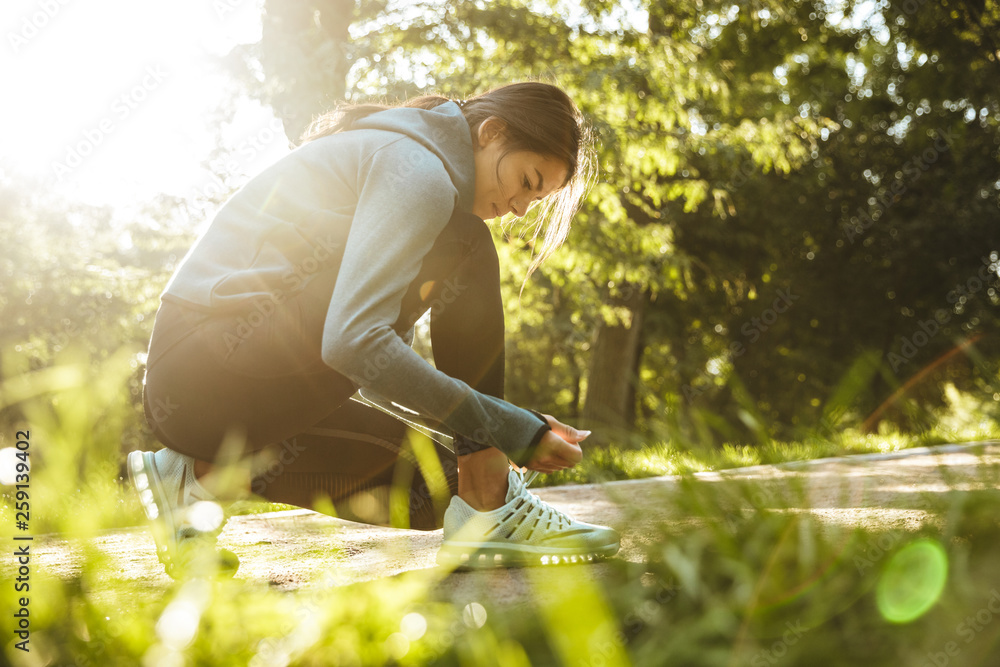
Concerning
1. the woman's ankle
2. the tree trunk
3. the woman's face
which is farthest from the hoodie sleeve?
the tree trunk

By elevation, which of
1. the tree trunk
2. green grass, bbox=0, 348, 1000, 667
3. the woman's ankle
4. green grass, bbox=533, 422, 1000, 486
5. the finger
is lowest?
the tree trunk

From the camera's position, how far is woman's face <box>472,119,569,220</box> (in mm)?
2072

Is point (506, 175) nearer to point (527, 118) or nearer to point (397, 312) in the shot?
point (527, 118)

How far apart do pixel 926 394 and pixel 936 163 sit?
579 cm

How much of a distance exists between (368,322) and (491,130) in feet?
2.51

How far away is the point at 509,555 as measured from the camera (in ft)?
5.87

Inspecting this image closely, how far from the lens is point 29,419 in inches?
50.0

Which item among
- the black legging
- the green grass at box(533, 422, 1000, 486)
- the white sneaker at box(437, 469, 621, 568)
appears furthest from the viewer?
the green grass at box(533, 422, 1000, 486)

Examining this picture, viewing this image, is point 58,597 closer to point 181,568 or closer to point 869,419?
point 181,568

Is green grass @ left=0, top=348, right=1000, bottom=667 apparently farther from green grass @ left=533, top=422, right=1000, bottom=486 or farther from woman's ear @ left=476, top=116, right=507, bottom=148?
green grass @ left=533, top=422, right=1000, bottom=486

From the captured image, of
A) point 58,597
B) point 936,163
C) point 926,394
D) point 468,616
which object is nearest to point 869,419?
point 468,616

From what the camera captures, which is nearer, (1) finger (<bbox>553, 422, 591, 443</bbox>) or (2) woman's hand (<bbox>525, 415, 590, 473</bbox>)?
(2) woman's hand (<bbox>525, 415, 590, 473</bbox>)

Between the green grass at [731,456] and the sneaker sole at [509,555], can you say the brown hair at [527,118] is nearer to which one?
the sneaker sole at [509,555]

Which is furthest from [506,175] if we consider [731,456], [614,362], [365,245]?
[614,362]
